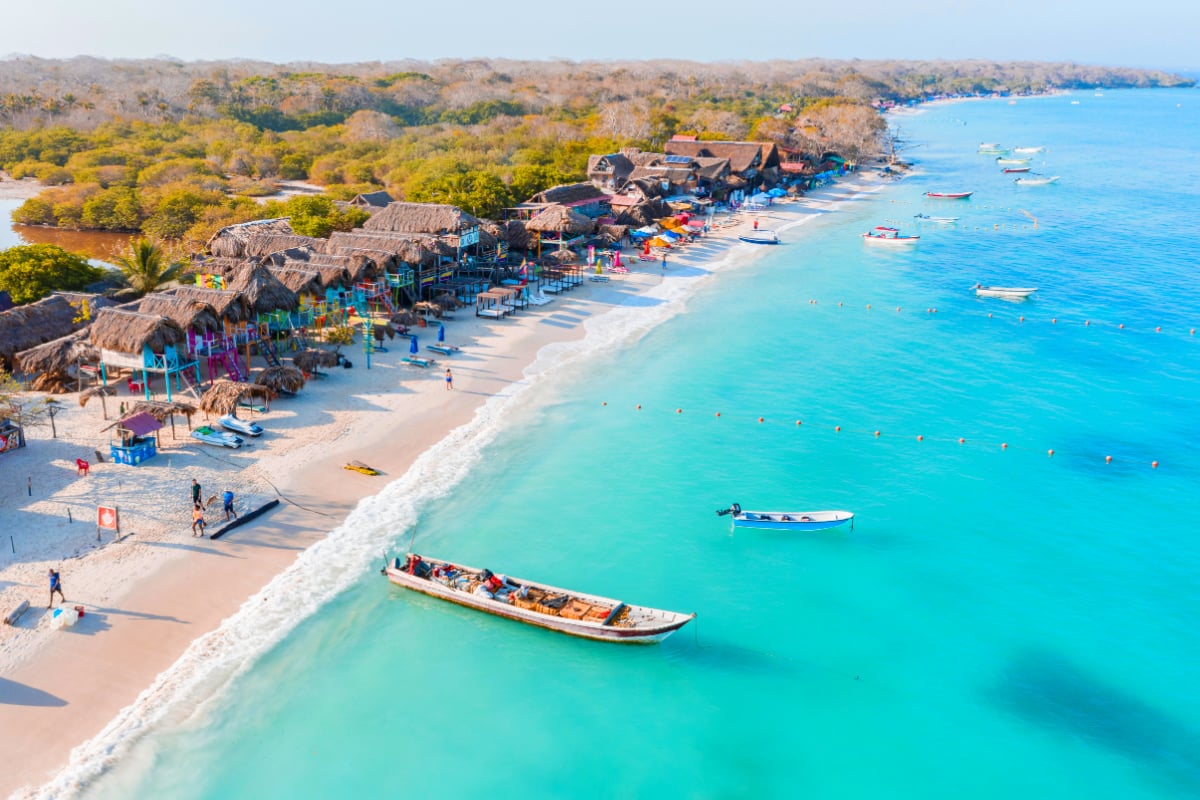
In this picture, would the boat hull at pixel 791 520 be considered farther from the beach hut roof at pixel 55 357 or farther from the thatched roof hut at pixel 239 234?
the thatched roof hut at pixel 239 234

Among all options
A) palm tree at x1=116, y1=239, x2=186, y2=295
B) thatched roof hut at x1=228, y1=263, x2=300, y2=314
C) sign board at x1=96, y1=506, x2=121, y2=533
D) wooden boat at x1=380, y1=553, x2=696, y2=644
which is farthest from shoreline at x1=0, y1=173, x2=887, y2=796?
palm tree at x1=116, y1=239, x2=186, y2=295

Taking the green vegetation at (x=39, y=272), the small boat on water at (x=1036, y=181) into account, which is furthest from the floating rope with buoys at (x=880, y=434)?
the small boat on water at (x=1036, y=181)

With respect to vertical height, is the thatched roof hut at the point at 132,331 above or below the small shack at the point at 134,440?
above

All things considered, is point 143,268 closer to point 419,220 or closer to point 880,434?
point 419,220

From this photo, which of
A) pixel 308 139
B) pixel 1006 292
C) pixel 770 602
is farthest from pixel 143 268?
pixel 308 139

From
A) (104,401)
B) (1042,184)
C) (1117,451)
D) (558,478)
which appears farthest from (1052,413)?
(1042,184)
